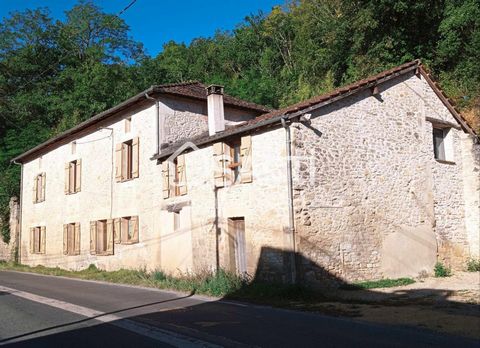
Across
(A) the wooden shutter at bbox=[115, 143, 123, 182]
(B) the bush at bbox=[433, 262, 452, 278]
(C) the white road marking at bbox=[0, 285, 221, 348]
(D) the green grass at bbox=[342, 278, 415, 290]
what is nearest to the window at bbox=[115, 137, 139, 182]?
(A) the wooden shutter at bbox=[115, 143, 123, 182]

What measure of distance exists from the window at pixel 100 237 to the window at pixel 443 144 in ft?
40.0

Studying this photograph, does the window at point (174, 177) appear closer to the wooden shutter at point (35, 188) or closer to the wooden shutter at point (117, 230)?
the wooden shutter at point (117, 230)

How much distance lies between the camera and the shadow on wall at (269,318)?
256 inches

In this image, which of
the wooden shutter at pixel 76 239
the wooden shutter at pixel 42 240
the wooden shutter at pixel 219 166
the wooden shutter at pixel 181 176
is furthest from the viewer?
the wooden shutter at pixel 42 240

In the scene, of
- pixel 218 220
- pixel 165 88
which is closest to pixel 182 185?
pixel 218 220

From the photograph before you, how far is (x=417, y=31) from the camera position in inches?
853

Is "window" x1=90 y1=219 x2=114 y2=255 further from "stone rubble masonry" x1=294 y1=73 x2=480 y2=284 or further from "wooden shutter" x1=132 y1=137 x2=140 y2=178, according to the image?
"stone rubble masonry" x1=294 y1=73 x2=480 y2=284

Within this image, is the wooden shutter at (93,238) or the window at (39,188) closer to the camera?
the wooden shutter at (93,238)

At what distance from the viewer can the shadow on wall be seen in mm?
6496

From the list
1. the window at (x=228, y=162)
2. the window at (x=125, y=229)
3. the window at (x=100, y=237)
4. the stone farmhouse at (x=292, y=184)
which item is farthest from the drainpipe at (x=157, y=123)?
the window at (x=100, y=237)

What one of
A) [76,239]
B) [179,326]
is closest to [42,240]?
[76,239]

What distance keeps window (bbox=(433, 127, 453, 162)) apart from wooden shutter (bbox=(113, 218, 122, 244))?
11425mm

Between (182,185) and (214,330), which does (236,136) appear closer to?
(182,185)

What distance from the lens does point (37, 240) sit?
24938mm
